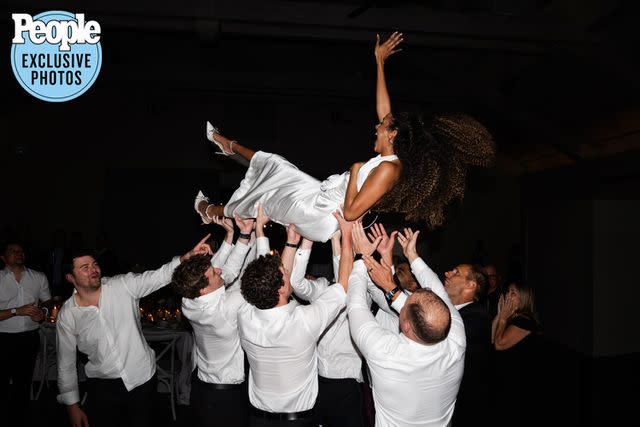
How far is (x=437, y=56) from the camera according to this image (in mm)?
8359

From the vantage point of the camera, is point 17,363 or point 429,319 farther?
point 17,363

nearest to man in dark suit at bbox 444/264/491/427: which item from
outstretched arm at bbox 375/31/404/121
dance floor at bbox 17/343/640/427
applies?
outstretched arm at bbox 375/31/404/121

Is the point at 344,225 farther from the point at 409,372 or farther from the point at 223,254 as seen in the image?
the point at 223,254

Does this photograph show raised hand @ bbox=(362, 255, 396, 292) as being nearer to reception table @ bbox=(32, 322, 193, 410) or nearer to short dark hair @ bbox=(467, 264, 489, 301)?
short dark hair @ bbox=(467, 264, 489, 301)

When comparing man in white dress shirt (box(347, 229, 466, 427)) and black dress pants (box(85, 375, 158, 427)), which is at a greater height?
man in white dress shirt (box(347, 229, 466, 427))

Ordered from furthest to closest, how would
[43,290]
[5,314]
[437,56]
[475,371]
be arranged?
[437,56]
[43,290]
[5,314]
[475,371]

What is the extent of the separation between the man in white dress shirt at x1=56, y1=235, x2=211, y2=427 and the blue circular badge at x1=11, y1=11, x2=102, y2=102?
3429 mm

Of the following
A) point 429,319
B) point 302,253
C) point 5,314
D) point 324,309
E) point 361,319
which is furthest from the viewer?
point 5,314

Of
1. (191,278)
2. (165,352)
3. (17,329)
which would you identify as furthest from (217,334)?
(165,352)

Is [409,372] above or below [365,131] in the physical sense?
below

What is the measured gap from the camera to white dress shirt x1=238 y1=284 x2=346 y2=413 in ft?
8.40

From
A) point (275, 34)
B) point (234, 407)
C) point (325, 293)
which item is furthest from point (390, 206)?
point (275, 34)

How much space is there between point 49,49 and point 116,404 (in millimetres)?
4288

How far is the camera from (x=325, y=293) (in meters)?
2.68
